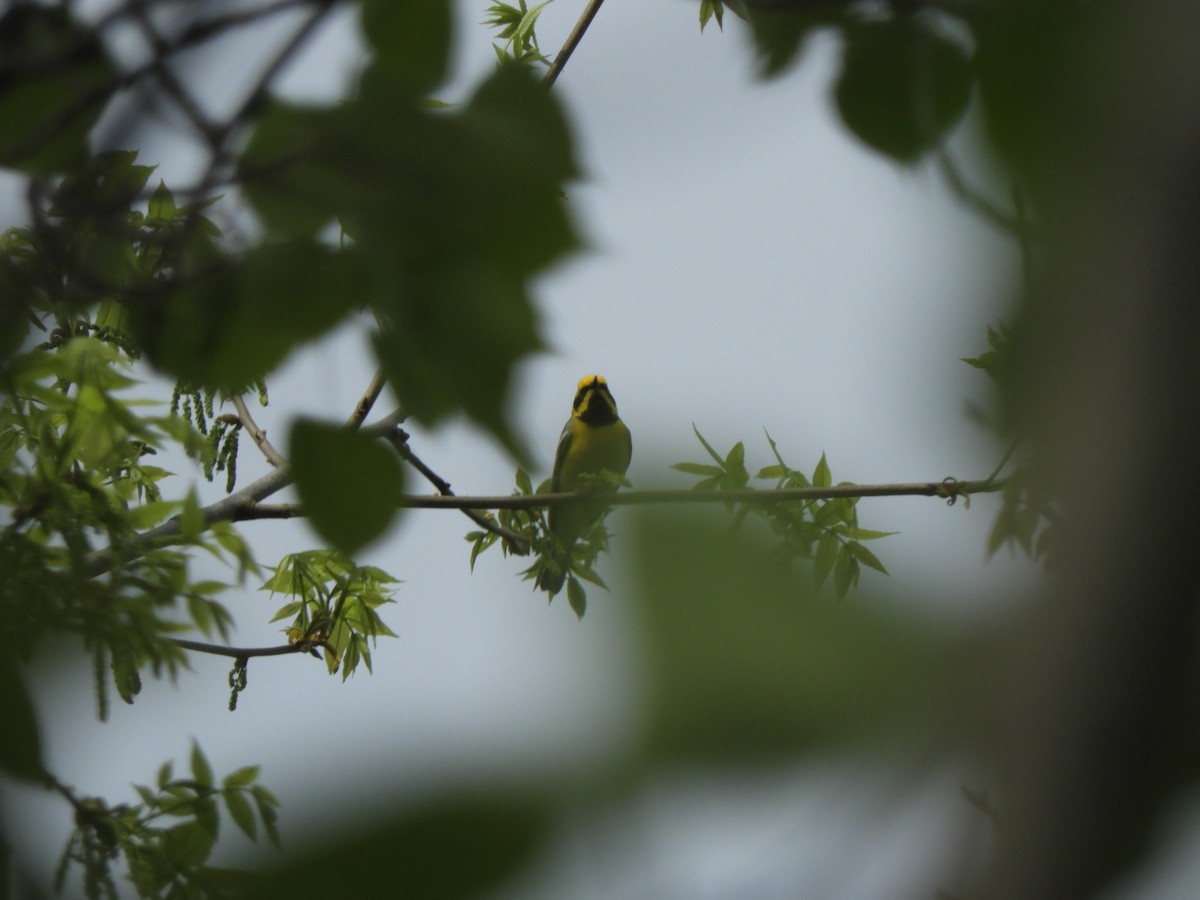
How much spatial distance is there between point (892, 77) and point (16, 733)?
0.69 m

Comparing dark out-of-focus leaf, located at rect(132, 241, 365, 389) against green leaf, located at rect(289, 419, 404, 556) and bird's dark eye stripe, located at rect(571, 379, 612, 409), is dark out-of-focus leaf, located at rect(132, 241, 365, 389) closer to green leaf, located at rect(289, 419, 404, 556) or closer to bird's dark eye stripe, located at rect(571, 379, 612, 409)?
green leaf, located at rect(289, 419, 404, 556)

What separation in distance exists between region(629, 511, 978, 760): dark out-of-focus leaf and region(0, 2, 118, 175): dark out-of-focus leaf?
635 millimetres

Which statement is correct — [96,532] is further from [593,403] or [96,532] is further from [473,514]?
[593,403]

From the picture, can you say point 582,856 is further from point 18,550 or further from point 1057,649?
point 18,550

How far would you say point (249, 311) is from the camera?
725 millimetres

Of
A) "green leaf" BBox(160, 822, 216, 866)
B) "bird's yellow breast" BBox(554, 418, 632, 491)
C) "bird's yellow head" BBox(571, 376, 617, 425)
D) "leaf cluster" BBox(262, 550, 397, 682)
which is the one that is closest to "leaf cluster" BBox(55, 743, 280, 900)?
"green leaf" BBox(160, 822, 216, 866)

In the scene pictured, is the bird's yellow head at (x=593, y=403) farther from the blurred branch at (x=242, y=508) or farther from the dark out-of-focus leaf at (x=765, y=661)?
the dark out-of-focus leaf at (x=765, y=661)

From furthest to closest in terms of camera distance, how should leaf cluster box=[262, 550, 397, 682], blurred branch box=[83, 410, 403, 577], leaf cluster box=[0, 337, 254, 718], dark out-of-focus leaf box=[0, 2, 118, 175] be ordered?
1. leaf cluster box=[262, 550, 397, 682]
2. blurred branch box=[83, 410, 403, 577]
3. leaf cluster box=[0, 337, 254, 718]
4. dark out-of-focus leaf box=[0, 2, 118, 175]

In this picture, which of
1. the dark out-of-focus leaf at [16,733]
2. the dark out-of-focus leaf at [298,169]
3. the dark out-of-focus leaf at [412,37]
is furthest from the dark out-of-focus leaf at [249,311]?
the dark out-of-focus leaf at [16,733]

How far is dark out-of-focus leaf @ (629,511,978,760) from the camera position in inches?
12.1

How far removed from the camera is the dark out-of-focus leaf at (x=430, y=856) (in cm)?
32

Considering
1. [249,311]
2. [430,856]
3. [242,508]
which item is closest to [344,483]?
[249,311]

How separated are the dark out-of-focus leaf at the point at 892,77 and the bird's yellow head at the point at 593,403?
26.6 ft

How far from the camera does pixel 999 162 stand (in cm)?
54
